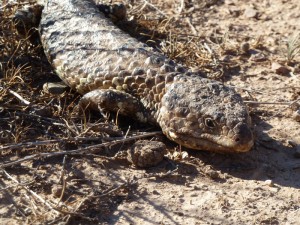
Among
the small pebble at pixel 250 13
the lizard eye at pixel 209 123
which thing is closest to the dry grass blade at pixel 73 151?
the lizard eye at pixel 209 123

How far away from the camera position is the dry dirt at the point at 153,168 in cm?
445

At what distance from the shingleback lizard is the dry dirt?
19 cm

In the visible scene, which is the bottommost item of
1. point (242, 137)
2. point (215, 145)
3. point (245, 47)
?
point (215, 145)

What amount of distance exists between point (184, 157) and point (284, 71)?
6.35 ft

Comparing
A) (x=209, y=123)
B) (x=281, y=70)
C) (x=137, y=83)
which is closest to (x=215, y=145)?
(x=209, y=123)

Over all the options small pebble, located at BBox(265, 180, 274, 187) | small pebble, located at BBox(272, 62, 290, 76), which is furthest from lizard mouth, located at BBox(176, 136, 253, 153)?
small pebble, located at BBox(272, 62, 290, 76)

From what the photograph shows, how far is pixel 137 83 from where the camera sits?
5539 mm

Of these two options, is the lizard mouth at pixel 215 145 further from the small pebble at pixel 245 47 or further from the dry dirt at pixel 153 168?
the small pebble at pixel 245 47

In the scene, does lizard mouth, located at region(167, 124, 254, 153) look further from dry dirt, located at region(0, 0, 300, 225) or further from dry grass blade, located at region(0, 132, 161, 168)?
dry grass blade, located at region(0, 132, 161, 168)

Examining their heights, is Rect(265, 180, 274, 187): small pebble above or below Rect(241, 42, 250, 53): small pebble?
below

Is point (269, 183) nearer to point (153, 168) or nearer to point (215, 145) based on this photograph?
point (215, 145)

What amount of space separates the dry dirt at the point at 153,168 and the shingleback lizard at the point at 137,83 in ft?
0.62

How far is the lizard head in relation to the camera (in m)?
4.84

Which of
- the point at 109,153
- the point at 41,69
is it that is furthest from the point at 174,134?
the point at 41,69
